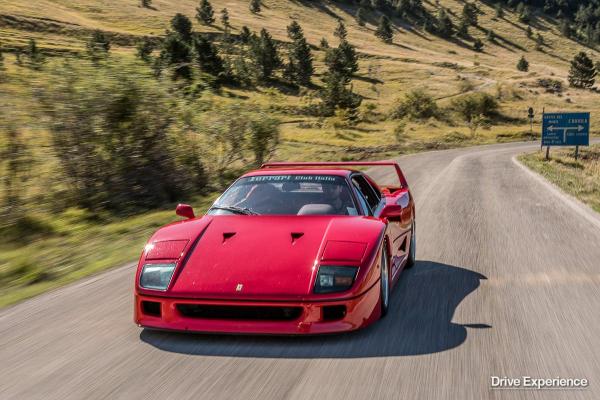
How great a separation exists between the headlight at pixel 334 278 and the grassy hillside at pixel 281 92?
3.53m

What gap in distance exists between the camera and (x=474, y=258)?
7277 millimetres

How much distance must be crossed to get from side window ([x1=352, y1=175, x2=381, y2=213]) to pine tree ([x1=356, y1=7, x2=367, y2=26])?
15649 cm

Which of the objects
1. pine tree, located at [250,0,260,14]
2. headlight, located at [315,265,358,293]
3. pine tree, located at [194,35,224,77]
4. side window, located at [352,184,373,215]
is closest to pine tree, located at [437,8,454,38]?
pine tree, located at [250,0,260,14]

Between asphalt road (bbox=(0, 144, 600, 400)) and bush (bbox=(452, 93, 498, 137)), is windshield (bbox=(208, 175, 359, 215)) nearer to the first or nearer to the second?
asphalt road (bbox=(0, 144, 600, 400))

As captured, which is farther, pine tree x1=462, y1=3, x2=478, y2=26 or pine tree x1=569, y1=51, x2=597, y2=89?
pine tree x1=462, y1=3, x2=478, y2=26

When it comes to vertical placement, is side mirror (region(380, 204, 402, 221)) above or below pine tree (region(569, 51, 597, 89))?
below

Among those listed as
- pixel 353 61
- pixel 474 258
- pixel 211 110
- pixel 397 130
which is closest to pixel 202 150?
pixel 211 110

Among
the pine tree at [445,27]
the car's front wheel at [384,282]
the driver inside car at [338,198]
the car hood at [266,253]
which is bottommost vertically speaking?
the car's front wheel at [384,282]

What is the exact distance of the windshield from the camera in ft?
17.6

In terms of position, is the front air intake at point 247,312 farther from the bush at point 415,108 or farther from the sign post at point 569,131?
the bush at point 415,108

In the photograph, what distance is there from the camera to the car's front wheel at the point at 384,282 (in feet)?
15.4

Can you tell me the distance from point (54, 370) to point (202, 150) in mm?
13268

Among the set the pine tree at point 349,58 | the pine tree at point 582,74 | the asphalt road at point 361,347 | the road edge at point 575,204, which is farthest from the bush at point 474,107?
the asphalt road at point 361,347

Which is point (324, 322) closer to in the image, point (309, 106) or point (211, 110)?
point (211, 110)
